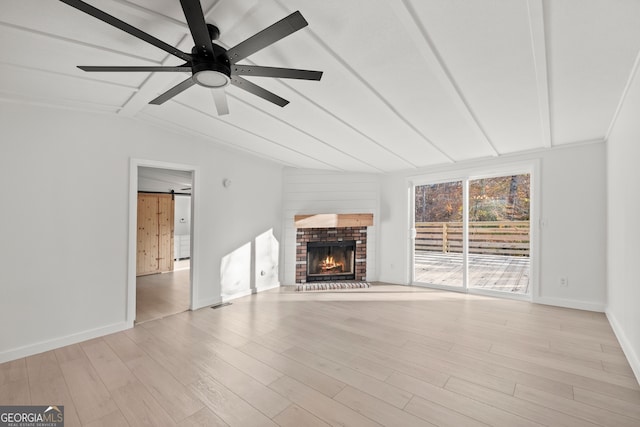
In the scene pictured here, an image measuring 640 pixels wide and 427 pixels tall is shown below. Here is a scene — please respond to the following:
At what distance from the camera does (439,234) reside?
5047 mm

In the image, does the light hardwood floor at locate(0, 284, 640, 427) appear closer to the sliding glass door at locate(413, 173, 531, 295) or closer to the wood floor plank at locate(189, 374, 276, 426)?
the wood floor plank at locate(189, 374, 276, 426)

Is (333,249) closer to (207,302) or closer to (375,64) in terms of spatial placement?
(207,302)

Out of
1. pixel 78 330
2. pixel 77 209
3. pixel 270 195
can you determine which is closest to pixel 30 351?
pixel 78 330

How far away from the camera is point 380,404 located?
1.86 metres

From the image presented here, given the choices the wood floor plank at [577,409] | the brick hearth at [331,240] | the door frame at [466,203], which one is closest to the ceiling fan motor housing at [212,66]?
the wood floor plank at [577,409]

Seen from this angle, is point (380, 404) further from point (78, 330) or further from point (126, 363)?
point (78, 330)

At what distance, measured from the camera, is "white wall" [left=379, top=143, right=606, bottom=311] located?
3574 millimetres

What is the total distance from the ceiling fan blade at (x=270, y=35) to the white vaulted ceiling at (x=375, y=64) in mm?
229

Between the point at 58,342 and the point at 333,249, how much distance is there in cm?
396

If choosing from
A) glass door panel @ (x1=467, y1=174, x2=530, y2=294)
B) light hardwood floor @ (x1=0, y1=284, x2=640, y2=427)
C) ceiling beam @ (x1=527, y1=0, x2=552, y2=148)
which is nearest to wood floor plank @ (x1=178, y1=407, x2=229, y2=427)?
light hardwood floor @ (x1=0, y1=284, x2=640, y2=427)

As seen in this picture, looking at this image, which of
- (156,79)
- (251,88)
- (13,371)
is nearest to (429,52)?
(251,88)

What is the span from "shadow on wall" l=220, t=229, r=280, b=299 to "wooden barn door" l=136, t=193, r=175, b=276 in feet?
10.2

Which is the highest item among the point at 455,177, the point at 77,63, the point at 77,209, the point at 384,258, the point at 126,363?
the point at 77,63

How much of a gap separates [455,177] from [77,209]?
514 centimetres
